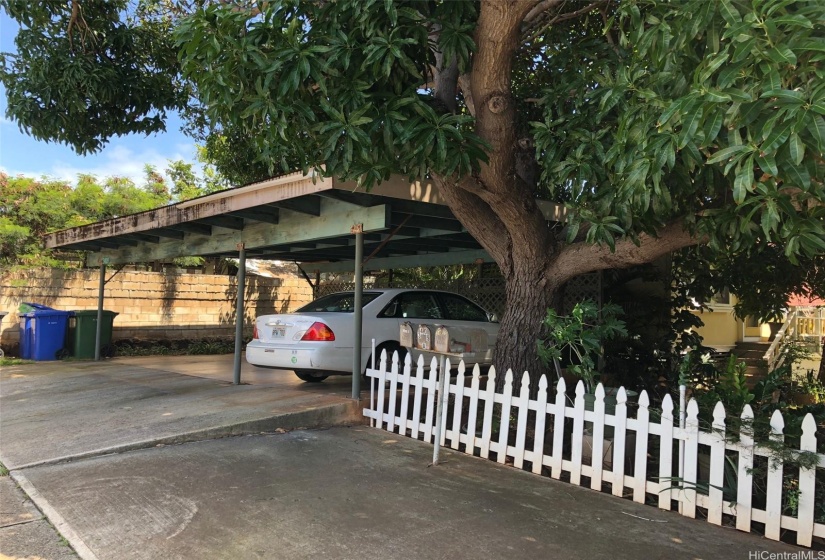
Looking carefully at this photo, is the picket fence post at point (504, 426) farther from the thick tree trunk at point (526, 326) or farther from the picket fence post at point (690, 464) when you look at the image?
the picket fence post at point (690, 464)

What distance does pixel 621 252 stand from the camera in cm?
539

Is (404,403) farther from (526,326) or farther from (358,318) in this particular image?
(526,326)

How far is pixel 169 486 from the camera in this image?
13.9 feet

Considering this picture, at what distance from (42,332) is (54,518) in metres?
9.46

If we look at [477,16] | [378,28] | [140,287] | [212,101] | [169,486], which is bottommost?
[169,486]

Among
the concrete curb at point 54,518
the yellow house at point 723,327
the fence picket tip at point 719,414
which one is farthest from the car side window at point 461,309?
the yellow house at point 723,327

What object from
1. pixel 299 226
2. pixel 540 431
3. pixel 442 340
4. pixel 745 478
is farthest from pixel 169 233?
pixel 745 478

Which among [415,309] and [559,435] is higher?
Result: [415,309]

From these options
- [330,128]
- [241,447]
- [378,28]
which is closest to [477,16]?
[378,28]

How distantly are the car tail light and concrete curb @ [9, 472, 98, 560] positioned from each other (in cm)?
345

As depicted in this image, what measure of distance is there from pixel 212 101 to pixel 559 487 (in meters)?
4.39

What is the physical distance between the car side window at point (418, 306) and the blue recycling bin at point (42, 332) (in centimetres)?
800

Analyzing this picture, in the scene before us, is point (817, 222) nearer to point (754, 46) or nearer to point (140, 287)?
point (754, 46)

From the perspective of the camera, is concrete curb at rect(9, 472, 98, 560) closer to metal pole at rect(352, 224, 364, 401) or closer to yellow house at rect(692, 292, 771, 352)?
metal pole at rect(352, 224, 364, 401)
